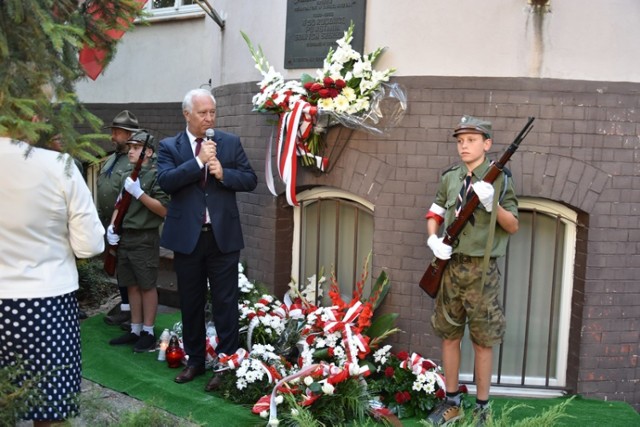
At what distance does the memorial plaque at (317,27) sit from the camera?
4859 millimetres

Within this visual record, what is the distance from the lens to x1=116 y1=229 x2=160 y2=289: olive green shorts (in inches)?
209

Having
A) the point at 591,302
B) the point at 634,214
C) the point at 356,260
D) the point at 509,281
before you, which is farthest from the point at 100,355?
the point at 634,214

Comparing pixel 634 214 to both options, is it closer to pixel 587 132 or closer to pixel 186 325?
pixel 587 132

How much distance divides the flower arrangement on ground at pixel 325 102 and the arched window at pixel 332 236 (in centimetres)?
43

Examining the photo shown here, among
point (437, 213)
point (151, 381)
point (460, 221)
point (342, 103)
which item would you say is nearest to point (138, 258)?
point (151, 381)

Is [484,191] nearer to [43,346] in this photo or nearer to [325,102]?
[325,102]

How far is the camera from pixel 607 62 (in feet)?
14.9

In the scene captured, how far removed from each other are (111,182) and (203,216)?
4.64ft

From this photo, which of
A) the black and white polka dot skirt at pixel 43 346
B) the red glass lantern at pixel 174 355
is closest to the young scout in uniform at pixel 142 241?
the red glass lantern at pixel 174 355

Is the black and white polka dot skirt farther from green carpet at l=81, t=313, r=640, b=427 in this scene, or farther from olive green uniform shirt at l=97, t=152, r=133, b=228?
olive green uniform shirt at l=97, t=152, r=133, b=228

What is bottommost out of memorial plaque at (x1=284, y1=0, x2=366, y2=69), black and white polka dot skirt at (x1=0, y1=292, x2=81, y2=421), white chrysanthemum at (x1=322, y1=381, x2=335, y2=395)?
white chrysanthemum at (x1=322, y1=381, x2=335, y2=395)

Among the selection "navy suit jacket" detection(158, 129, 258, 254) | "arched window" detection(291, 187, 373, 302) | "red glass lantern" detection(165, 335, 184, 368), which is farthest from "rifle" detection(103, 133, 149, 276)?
"arched window" detection(291, 187, 373, 302)

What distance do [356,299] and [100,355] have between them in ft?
6.98

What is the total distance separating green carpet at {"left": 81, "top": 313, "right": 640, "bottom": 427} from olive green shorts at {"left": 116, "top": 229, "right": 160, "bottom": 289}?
58 cm
